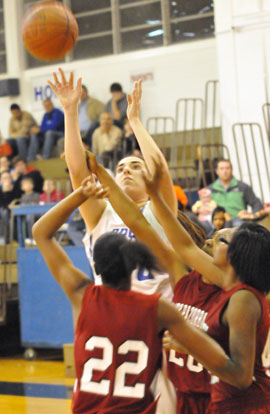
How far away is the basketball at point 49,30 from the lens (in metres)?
5.64

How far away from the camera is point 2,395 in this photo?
5.96 m

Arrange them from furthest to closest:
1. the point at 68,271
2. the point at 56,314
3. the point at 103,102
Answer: the point at 103,102 < the point at 56,314 < the point at 68,271

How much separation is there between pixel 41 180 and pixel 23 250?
2756 millimetres

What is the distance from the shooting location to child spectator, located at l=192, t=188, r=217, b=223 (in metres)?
7.58

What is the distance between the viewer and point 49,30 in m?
5.62

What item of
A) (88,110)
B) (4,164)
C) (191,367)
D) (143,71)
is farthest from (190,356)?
(143,71)

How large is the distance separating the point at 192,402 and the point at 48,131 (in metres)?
10.0

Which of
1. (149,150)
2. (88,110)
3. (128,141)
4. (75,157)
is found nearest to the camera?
(75,157)

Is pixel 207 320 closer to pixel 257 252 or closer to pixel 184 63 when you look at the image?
pixel 257 252

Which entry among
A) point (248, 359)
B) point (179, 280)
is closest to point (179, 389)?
point (179, 280)

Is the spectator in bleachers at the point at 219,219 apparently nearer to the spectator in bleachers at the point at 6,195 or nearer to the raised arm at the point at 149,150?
the raised arm at the point at 149,150

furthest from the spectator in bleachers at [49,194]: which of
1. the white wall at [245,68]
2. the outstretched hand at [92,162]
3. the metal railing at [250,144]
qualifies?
the outstretched hand at [92,162]

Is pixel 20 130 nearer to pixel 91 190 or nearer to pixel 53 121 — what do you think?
pixel 53 121

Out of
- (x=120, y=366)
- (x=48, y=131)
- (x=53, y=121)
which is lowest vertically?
(x=120, y=366)
